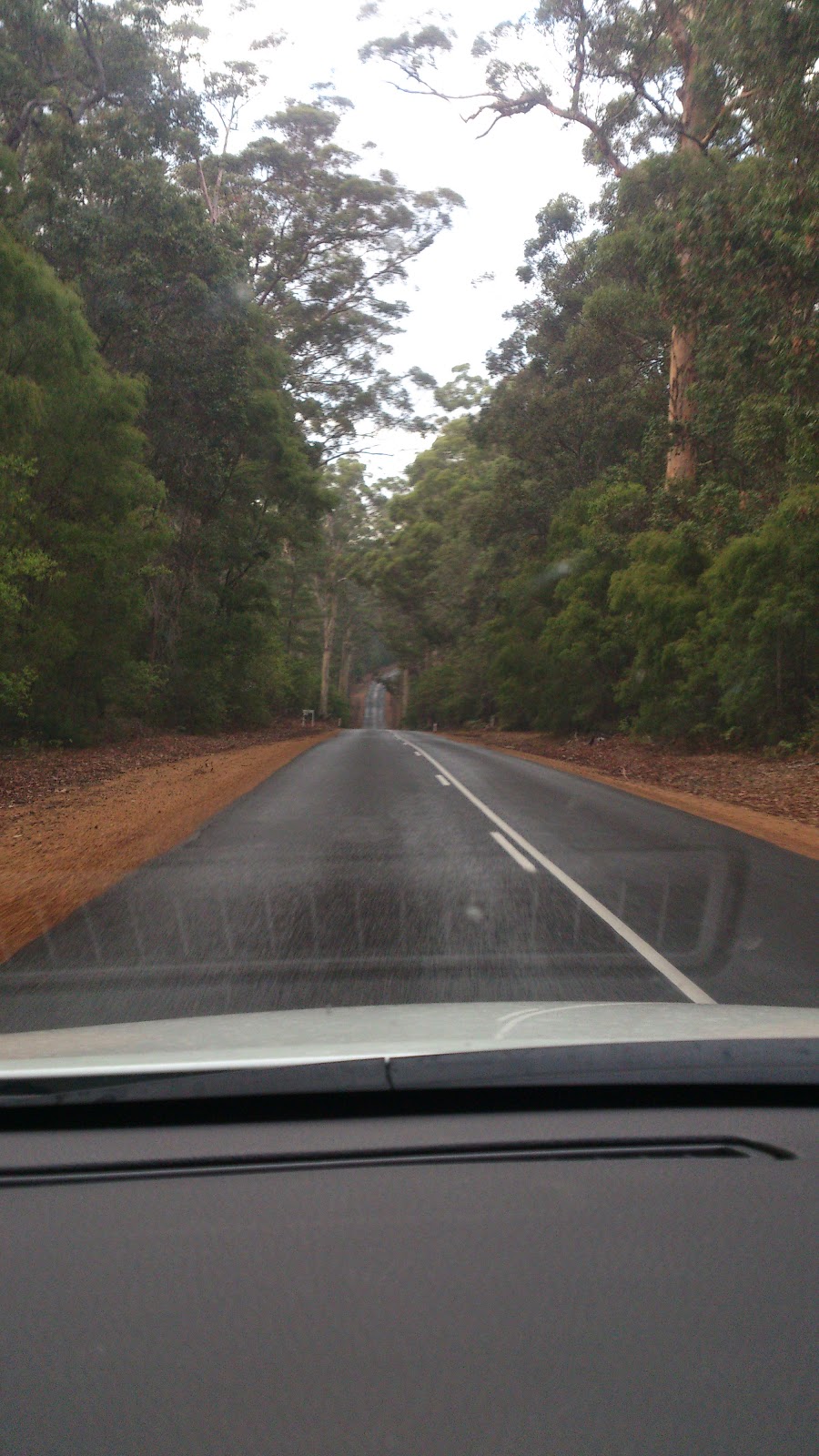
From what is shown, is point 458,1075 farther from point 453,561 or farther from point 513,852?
point 453,561

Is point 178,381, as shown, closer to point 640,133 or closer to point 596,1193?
point 640,133

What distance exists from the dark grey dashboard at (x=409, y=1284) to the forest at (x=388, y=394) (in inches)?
678

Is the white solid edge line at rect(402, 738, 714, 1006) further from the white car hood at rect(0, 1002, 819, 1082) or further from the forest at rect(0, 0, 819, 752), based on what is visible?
the forest at rect(0, 0, 819, 752)

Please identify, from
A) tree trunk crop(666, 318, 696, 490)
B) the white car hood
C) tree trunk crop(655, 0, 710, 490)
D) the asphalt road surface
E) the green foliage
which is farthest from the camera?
tree trunk crop(666, 318, 696, 490)

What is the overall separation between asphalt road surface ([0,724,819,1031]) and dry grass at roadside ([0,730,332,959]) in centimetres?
33

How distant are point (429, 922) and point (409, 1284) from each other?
6418 mm

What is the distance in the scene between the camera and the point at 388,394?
161 feet

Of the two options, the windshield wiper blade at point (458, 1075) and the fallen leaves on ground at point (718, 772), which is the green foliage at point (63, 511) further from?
the windshield wiper blade at point (458, 1075)

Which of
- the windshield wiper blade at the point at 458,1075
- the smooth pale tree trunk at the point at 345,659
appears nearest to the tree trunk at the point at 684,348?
the windshield wiper blade at the point at 458,1075

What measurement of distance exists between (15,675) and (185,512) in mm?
14416

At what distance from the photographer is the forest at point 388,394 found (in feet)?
67.3

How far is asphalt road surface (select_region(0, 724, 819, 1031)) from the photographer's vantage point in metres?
6.79

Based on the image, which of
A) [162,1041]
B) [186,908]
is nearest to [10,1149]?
[162,1041]

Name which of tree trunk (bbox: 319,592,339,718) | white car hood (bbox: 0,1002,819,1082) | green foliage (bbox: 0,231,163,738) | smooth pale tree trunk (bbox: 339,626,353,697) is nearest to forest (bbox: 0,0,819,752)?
green foliage (bbox: 0,231,163,738)
